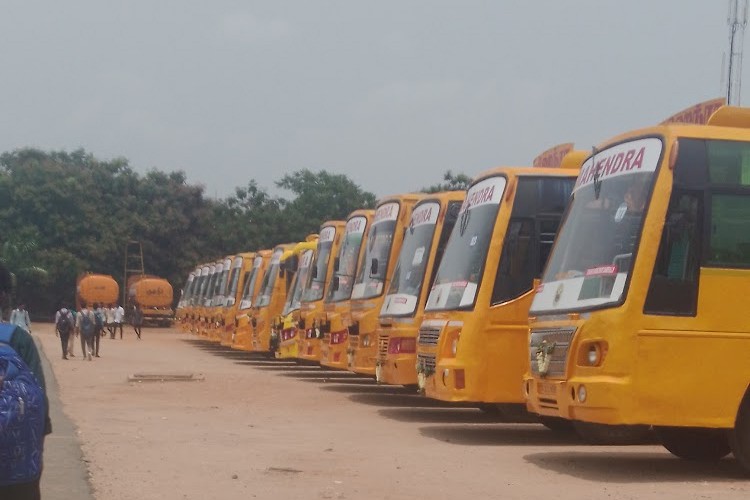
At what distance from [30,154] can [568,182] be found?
5815 cm

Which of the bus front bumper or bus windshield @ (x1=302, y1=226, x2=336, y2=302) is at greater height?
bus windshield @ (x1=302, y1=226, x2=336, y2=302)

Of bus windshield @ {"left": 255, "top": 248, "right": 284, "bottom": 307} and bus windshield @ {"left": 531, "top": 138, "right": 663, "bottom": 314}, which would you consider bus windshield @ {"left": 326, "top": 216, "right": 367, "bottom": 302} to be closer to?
bus windshield @ {"left": 255, "top": 248, "right": 284, "bottom": 307}

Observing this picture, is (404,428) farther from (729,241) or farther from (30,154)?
(30,154)

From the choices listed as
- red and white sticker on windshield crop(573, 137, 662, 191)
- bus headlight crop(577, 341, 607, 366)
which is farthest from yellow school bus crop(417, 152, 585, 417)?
bus headlight crop(577, 341, 607, 366)

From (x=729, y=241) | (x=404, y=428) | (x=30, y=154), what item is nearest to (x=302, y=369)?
(x=404, y=428)

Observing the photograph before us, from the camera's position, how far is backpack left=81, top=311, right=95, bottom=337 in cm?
3162

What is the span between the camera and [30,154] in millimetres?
68125

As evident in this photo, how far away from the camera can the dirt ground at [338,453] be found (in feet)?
31.7

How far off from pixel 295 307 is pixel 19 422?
65.8 ft

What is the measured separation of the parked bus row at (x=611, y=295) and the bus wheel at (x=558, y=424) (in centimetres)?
4

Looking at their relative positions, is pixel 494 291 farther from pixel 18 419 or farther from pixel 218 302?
pixel 218 302

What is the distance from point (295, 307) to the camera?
2520cm

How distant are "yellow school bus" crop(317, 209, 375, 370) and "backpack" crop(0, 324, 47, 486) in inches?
557

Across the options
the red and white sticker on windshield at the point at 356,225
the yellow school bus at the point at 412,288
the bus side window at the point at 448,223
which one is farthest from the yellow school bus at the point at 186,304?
the bus side window at the point at 448,223
